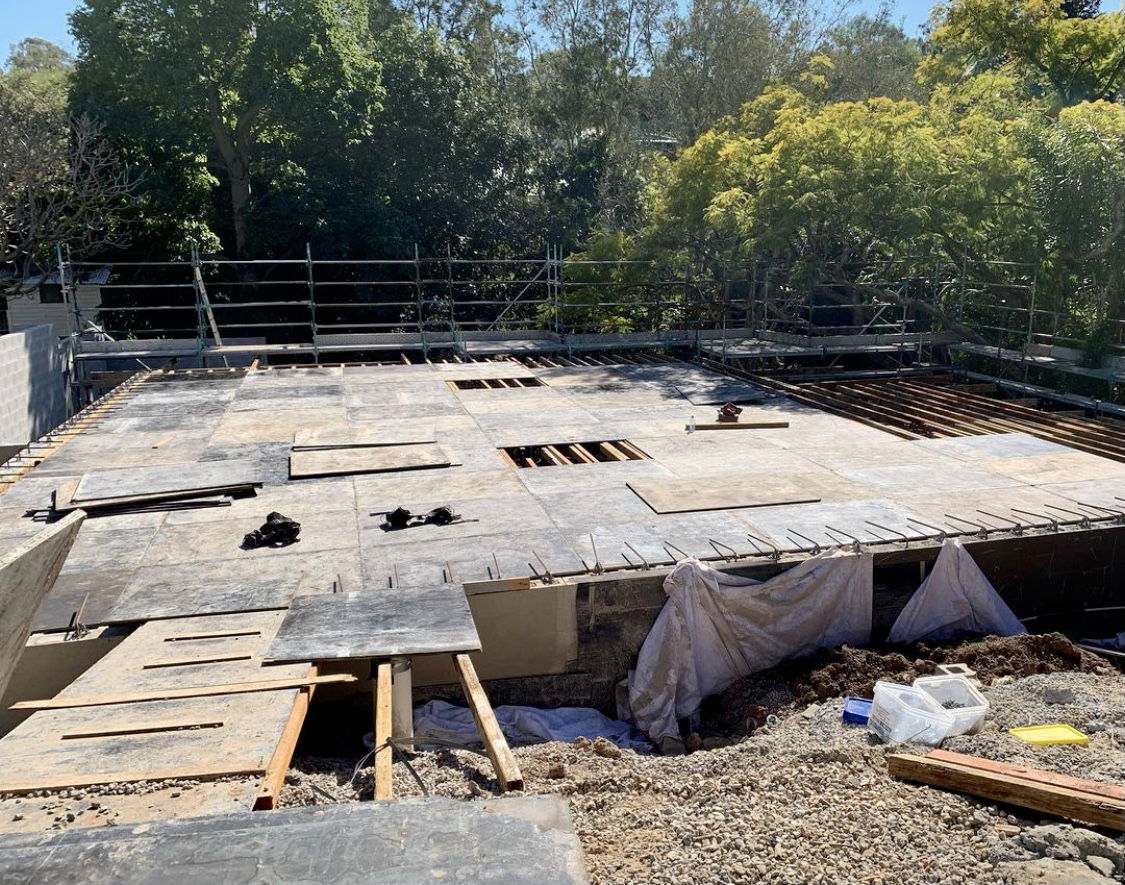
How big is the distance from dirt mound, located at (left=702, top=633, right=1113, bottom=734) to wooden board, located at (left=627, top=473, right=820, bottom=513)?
6.16ft

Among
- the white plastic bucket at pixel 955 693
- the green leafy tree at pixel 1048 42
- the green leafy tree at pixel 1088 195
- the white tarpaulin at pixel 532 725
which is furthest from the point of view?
the green leafy tree at pixel 1048 42

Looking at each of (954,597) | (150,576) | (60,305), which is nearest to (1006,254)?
(954,597)

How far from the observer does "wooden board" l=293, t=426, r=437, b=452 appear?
1158 cm

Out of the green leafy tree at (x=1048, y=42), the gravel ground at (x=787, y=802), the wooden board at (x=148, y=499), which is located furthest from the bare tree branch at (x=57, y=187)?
the gravel ground at (x=787, y=802)

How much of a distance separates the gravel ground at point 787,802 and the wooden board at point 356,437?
5997 mm

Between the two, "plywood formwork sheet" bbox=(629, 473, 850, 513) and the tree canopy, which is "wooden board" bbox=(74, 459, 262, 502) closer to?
"plywood formwork sheet" bbox=(629, 473, 850, 513)

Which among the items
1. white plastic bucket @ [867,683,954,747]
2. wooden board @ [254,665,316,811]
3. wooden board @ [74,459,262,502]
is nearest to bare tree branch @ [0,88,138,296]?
wooden board @ [74,459,262,502]

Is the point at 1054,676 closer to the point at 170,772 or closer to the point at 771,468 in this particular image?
the point at 771,468

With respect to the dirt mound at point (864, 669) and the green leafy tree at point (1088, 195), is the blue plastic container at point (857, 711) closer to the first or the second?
the dirt mound at point (864, 669)

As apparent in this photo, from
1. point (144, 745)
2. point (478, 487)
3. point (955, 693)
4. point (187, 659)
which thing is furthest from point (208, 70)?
point (955, 693)

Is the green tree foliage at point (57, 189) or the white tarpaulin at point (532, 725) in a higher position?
the green tree foliage at point (57, 189)

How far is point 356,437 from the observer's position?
12.0 meters

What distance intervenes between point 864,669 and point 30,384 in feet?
46.1

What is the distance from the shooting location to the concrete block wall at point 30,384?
14.4 meters
